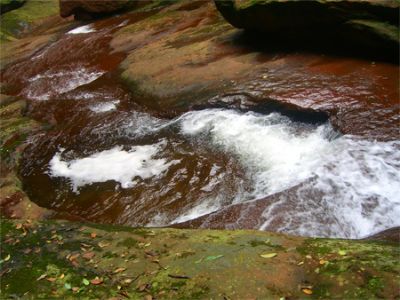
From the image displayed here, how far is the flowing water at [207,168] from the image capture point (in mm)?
5867

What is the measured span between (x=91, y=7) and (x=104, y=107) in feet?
36.7

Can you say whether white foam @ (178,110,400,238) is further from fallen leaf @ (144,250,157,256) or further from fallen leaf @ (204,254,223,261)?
fallen leaf @ (144,250,157,256)

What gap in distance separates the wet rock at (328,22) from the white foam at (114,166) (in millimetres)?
3987

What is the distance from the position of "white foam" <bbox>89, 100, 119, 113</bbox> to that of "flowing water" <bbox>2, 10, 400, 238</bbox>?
0.03 metres

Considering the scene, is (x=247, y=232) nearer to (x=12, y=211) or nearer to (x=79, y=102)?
(x=12, y=211)

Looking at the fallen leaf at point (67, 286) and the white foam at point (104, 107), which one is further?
the white foam at point (104, 107)

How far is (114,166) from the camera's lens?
26.8 ft

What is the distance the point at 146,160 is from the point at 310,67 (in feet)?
13.2

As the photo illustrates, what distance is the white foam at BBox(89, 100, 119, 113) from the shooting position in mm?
10543

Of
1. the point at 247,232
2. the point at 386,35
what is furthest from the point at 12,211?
the point at 386,35

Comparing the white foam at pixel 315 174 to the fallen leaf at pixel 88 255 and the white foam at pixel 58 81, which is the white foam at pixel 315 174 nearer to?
the fallen leaf at pixel 88 255

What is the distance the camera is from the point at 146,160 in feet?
26.5

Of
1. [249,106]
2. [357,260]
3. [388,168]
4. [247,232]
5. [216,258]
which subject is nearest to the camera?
[357,260]

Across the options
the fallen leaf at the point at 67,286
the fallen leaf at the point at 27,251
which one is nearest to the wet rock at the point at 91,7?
the fallen leaf at the point at 27,251
